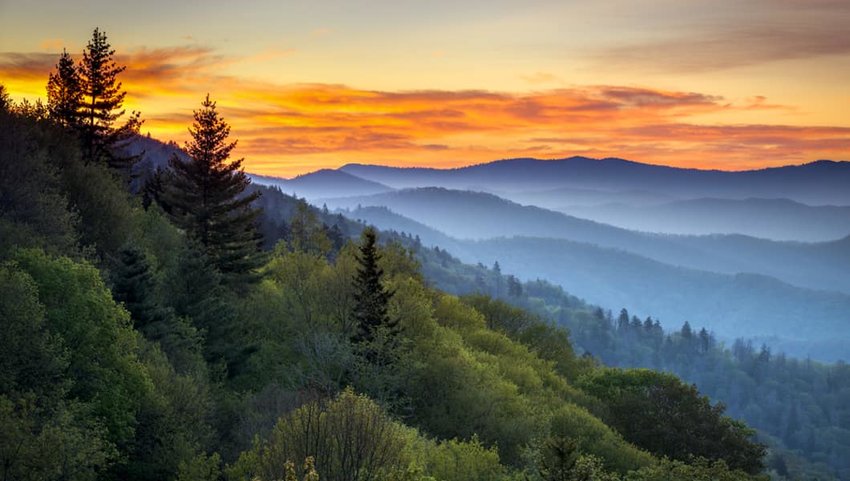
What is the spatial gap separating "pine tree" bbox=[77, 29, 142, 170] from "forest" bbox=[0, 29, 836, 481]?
0.17 metres

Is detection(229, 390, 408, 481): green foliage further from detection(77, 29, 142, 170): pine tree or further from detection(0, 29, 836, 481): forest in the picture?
detection(77, 29, 142, 170): pine tree

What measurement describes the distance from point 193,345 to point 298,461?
18.3 m

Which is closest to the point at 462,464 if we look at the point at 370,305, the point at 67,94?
the point at 370,305

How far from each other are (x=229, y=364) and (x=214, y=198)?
A: 16915 millimetres

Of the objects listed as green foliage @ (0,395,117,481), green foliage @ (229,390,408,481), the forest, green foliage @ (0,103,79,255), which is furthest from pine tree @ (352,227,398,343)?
green foliage @ (0,395,117,481)

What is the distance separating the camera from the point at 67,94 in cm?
5753

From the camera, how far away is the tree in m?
54.8

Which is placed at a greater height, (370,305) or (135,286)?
(135,286)

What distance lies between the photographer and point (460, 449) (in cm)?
3047

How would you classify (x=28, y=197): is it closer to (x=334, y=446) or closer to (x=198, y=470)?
(x=198, y=470)

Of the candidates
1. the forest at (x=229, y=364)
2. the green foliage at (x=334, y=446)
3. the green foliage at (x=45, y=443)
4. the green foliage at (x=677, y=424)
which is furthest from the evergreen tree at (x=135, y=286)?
the green foliage at (x=677, y=424)

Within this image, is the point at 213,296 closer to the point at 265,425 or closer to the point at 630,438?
the point at 265,425

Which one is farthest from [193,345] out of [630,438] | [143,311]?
[630,438]

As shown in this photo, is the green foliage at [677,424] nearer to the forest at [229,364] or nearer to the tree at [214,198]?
the forest at [229,364]
